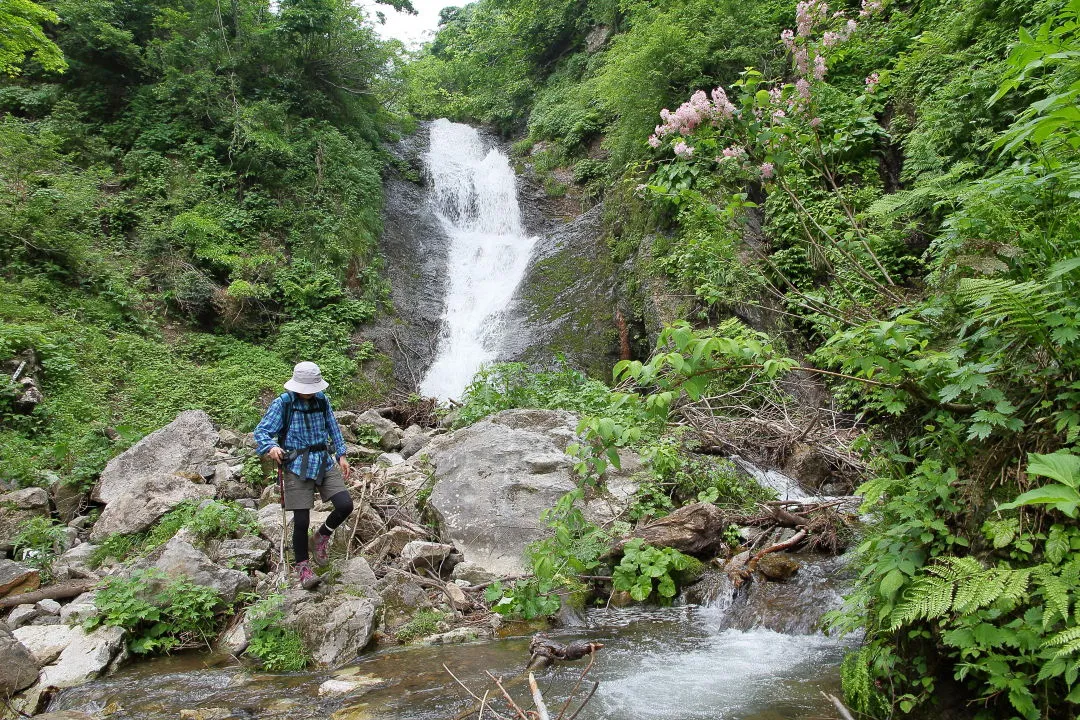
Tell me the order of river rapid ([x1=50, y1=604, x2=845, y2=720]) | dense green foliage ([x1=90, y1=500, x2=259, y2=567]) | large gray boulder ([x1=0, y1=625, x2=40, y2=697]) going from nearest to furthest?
1. river rapid ([x1=50, y1=604, x2=845, y2=720])
2. large gray boulder ([x1=0, y1=625, x2=40, y2=697])
3. dense green foliage ([x1=90, y1=500, x2=259, y2=567])

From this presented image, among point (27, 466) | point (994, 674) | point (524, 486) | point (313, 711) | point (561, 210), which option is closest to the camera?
point (994, 674)

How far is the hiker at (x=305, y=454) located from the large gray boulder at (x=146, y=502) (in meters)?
1.87

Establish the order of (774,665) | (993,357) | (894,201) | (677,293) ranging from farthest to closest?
(677,293)
(894,201)
(774,665)
(993,357)

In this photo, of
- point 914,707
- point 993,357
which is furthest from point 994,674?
point 993,357

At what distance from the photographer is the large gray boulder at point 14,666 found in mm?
3535

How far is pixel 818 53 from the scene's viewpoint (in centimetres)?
390

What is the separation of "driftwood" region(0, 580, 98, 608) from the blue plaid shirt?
186 centimetres

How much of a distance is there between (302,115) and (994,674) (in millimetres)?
18749

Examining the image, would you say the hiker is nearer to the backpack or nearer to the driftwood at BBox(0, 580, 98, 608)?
the backpack

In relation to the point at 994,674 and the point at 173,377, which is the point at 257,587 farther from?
the point at 173,377

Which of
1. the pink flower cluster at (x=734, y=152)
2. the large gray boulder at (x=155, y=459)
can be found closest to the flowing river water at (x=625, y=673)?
the large gray boulder at (x=155, y=459)

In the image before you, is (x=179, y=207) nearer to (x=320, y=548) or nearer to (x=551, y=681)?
(x=320, y=548)

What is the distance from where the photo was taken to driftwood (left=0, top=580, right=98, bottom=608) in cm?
458

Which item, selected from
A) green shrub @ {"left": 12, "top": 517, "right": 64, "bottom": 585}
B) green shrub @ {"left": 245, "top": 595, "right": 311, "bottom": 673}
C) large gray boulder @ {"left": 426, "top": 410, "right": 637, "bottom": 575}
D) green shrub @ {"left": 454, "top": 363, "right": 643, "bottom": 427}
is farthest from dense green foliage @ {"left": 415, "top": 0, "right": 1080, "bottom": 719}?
green shrub @ {"left": 12, "top": 517, "right": 64, "bottom": 585}
